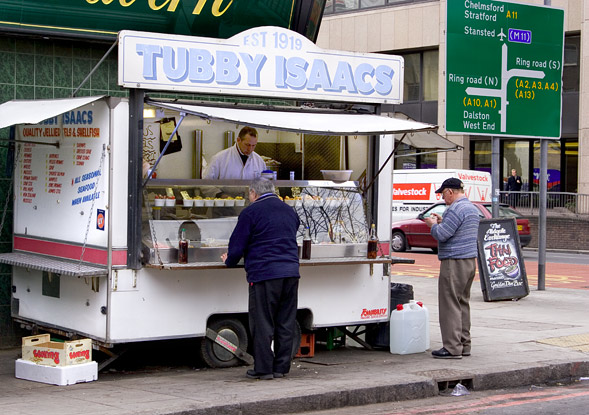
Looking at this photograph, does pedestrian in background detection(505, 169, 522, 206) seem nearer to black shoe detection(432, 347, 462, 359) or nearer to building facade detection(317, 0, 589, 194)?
building facade detection(317, 0, 589, 194)

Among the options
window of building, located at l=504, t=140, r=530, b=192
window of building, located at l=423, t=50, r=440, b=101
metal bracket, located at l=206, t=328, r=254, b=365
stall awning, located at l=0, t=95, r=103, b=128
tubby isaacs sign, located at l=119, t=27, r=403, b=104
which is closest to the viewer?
stall awning, located at l=0, t=95, r=103, b=128

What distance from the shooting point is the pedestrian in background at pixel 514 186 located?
1329 inches

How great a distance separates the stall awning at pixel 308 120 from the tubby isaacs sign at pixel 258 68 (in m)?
0.21

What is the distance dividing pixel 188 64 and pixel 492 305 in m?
7.53

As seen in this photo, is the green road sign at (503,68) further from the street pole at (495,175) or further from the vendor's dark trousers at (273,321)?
the vendor's dark trousers at (273,321)

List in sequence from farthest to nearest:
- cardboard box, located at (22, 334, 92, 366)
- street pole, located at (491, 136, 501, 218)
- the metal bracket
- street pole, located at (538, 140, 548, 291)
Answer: street pole, located at (538, 140, 548, 291) → street pole, located at (491, 136, 501, 218) → the metal bracket → cardboard box, located at (22, 334, 92, 366)

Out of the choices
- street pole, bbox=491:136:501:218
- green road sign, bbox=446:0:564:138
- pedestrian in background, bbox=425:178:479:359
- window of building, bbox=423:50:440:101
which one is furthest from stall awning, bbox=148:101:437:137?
window of building, bbox=423:50:440:101

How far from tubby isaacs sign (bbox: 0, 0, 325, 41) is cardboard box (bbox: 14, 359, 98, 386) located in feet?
10.8

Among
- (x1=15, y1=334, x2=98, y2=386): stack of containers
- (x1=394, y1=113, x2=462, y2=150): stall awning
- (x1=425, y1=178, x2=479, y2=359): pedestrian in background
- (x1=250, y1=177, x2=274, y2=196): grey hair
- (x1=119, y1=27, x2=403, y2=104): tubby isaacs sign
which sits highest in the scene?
(x1=119, y1=27, x2=403, y2=104): tubby isaacs sign

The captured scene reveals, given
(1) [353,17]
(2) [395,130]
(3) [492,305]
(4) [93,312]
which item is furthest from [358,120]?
(1) [353,17]

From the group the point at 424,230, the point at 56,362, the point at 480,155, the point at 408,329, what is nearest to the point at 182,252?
the point at 56,362

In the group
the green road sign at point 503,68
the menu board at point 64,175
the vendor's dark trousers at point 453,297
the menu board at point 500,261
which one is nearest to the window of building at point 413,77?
the green road sign at point 503,68

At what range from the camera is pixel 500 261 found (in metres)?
14.8

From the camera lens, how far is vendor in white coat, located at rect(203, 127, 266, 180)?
9.66m
